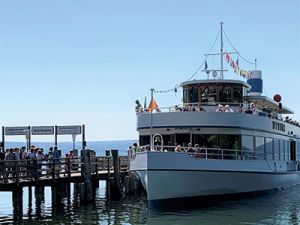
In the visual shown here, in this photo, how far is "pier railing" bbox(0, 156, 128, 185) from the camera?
75.0 feet

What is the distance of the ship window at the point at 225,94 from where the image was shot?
2756 cm

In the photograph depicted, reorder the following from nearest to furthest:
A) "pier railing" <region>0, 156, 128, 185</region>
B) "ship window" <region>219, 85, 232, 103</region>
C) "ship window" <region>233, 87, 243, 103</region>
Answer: "pier railing" <region>0, 156, 128, 185</region>
"ship window" <region>219, 85, 232, 103</region>
"ship window" <region>233, 87, 243, 103</region>

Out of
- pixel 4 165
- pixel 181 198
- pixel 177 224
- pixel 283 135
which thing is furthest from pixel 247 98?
pixel 4 165

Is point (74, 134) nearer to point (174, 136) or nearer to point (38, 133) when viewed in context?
point (38, 133)

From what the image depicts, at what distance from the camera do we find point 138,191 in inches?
1298

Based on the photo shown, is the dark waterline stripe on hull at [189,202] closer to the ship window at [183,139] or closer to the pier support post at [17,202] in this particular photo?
the ship window at [183,139]

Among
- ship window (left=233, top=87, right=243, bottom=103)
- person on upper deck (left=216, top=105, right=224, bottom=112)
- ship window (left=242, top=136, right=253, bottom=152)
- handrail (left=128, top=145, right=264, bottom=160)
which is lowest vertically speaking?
handrail (left=128, top=145, right=264, bottom=160)

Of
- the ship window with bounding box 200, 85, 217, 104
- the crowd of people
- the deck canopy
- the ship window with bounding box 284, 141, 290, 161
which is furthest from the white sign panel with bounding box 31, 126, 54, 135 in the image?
the ship window with bounding box 284, 141, 290, 161

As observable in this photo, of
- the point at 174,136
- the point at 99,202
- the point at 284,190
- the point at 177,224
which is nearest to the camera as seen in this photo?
the point at 177,224

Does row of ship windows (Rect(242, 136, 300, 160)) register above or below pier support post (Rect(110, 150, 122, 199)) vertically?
above

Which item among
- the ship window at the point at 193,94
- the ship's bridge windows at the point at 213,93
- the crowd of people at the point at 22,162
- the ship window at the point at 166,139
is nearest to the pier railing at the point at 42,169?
the crowd of people at the point at 22,162

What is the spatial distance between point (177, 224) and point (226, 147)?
673cm

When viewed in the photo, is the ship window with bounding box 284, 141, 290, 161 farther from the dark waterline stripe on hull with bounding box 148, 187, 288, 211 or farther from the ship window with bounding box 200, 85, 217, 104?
the dark waterline stripe on hull with bounding box 148, 187, 288, 211

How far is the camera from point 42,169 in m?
24.2
